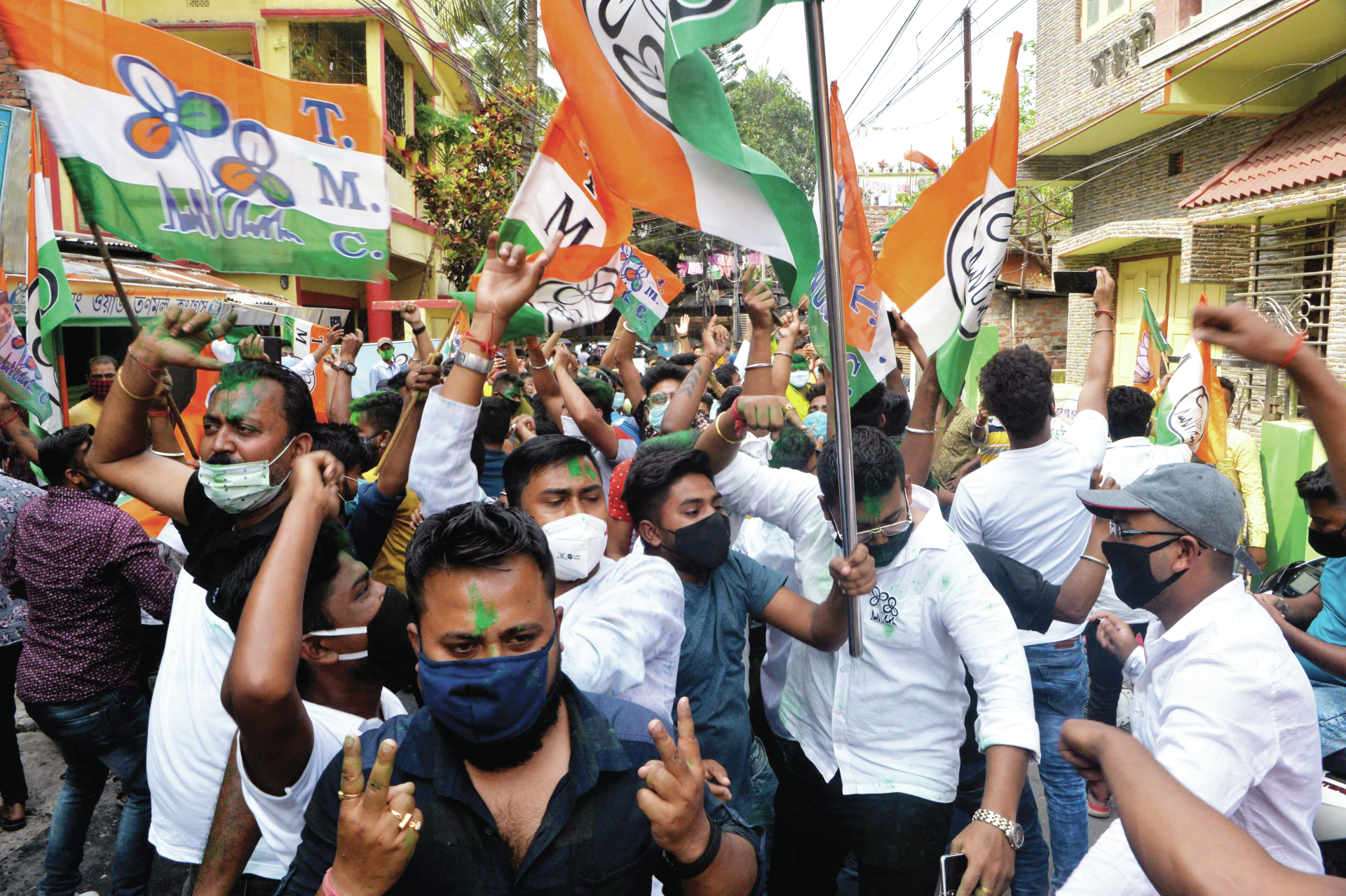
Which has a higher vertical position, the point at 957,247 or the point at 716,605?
the point at 957,247

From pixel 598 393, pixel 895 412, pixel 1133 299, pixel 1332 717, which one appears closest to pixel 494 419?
pixel 598 393

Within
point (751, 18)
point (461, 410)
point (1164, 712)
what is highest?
point (751, 18)

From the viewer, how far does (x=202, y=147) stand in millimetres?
3197

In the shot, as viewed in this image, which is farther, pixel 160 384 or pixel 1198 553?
pixel 160 384

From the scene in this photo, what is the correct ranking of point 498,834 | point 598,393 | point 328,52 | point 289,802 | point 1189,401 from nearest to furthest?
point 498,834, point 289,802, point 1189,401, point 598,393, point 328,52

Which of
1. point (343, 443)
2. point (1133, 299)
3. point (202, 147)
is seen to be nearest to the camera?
point (202, 147)

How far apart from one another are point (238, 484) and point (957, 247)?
2903 mm

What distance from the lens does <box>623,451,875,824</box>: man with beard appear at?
2566 millimetres

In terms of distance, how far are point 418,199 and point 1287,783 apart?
72.9 ft

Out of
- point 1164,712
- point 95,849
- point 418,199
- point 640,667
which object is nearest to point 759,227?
point 640,667

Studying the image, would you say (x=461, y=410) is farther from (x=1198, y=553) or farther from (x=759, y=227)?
(x=1198, y=553)

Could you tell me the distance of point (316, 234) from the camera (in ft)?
11.3

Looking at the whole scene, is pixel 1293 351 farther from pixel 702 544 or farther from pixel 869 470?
pixel 702 544

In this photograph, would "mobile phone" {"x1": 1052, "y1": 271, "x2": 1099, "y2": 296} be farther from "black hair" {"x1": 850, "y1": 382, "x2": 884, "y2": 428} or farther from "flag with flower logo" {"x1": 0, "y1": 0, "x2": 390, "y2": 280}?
"flag with flower logo" {"x1": 0, "y1": 0, "x2": 390, "y2": 280}
